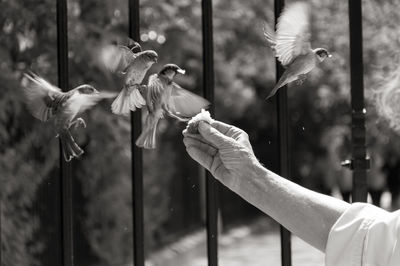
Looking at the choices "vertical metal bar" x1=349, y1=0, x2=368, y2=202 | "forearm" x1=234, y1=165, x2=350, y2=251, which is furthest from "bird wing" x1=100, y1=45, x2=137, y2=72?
"vertical metal bar" x1=349, y1=0, x2=368, y2=202

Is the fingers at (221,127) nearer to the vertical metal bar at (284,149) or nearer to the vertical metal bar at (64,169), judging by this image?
the vertical metal bar at (284,149)

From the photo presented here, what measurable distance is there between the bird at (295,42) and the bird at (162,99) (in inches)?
7.1

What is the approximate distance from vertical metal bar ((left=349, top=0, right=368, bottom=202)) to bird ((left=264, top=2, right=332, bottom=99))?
0.74ft

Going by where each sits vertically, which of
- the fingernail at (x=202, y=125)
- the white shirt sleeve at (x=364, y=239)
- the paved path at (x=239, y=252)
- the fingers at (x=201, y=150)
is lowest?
the paved path at (x=239, y=252)

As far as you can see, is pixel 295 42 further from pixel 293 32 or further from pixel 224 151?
pixel 224 151

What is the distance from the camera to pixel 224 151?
1.36m

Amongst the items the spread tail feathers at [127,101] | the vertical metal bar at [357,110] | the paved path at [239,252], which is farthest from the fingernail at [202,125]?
the paved path at [239,252]

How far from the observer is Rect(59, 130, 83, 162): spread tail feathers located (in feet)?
4.60

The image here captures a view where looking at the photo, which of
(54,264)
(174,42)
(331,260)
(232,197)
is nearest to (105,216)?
(174,42)

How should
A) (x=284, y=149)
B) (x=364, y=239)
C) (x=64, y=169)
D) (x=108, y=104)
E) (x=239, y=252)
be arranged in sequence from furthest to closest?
(x=239, y=252) → (x=108, y=104) → (x=284, y=149) → (x=64, y=169) → (x=364, y=239)

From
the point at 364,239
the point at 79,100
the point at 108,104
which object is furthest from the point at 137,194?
the point at 108,104

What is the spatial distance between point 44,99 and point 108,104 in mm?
2032

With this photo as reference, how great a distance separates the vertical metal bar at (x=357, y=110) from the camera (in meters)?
1.63

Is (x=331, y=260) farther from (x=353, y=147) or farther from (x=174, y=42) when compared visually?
(x=174, y=42)
